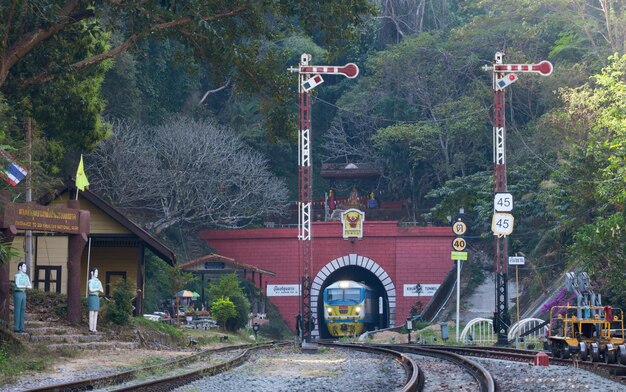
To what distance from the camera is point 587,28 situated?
49.3m

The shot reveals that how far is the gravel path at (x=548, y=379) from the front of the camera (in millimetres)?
13422

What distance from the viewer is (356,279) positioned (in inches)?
2233

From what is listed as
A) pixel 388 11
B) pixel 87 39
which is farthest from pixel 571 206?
pixel 388 11

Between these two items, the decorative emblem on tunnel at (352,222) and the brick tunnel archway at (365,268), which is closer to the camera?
the decorative emblem on tunnel at (352,222)

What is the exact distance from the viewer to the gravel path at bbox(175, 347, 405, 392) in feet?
46.5

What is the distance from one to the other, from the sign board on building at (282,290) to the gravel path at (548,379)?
104 feet

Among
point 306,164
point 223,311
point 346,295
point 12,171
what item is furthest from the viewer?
point 346,295

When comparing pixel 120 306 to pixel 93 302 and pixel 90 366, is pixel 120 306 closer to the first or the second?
pixel 93 302

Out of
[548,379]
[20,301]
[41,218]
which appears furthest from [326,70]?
[548,379]

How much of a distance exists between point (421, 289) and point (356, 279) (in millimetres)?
8131

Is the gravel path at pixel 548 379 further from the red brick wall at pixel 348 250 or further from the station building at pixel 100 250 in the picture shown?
the red brick wall at pixel 348 250

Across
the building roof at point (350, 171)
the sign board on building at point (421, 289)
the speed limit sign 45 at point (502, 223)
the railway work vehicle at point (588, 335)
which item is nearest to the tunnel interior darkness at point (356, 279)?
the sign board on building at point (421, 289)

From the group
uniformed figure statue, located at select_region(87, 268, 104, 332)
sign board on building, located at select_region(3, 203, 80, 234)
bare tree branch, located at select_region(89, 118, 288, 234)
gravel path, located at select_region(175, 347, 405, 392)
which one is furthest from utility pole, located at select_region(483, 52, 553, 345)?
bare tree branch, located at select_region(89, 118, 288, 234)

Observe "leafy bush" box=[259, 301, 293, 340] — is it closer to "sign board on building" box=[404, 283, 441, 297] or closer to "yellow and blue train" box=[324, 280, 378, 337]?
"yellow and blue train" box=[324, 280, 378, 337]
